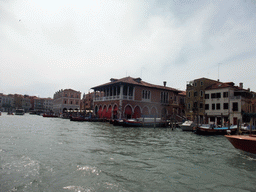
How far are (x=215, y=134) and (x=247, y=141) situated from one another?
11.0 meters

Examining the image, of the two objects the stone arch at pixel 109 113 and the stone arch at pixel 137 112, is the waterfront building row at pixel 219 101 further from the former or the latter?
Result: the stone arch at pixel 109 113

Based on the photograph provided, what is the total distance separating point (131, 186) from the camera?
4984 mm

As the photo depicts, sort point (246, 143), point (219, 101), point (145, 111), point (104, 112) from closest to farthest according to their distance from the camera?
point (246, 143) → point (219, 101) → point (145, 111) → point (104, 112)

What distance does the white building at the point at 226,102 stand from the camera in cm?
2792

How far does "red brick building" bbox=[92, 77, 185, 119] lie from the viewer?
3253 cm

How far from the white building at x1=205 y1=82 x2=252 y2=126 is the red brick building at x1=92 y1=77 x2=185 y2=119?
23.0 ft

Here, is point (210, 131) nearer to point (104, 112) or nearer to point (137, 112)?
point (137, 112)

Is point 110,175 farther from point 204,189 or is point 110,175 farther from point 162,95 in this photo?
point 162,95

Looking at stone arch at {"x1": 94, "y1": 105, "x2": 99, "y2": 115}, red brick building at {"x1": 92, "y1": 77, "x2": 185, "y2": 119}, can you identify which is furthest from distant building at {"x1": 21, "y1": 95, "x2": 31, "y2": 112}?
red brick building at {"x1": 92, "y1": 77, "x2": 185, "y2": 119}

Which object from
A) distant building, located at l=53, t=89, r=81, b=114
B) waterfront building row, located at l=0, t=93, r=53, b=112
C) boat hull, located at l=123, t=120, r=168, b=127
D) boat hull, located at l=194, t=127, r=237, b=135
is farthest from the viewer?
waterfront building row, located at l=0, t=93, r=53, b=112

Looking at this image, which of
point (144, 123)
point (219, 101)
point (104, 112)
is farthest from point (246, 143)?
point (104, 112)

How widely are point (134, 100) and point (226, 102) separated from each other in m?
14.6

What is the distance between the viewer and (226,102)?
95.1 ft

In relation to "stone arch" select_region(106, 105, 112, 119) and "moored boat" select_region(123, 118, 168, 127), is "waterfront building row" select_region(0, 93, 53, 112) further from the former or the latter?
"moored boat" select_region(123, 118, 168, 127)
